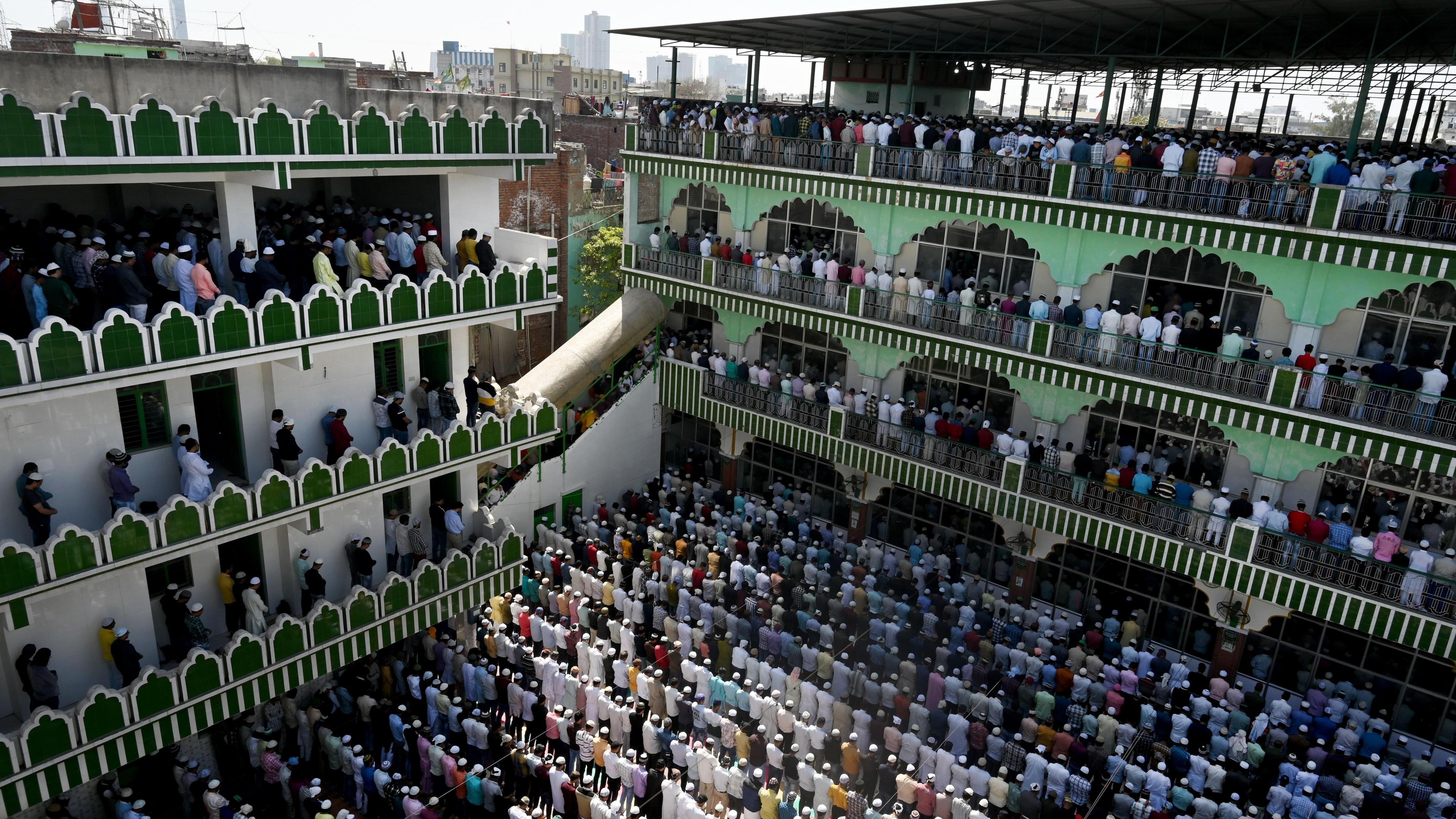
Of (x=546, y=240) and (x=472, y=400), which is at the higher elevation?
(x=546, y=240)

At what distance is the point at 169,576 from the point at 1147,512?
1819cm

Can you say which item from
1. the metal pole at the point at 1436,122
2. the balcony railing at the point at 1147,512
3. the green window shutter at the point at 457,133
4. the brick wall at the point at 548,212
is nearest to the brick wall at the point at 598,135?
the brick wall at the point at 548,212

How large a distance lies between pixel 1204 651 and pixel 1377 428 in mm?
6440

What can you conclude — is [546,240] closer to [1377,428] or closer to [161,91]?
[161,91]

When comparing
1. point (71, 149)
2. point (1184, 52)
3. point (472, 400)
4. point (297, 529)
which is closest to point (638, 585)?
point (472, 400)

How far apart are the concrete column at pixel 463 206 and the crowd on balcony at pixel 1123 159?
882 centimetres

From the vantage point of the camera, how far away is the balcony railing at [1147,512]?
1747cm

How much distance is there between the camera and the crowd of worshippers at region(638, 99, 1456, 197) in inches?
693

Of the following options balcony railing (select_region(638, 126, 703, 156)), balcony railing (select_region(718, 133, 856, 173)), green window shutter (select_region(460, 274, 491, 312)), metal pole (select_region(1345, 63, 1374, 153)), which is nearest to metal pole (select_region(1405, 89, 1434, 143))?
metal pole (select_region(1345, 63, 1374, 153))

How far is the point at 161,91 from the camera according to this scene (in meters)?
13.2

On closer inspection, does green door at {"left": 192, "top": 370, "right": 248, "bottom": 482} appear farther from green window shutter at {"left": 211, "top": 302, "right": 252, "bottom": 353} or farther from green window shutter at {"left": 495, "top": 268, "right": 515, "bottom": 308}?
green window shutter at {"left": 495, "top": 268, "right": 515, "bottom": 308}

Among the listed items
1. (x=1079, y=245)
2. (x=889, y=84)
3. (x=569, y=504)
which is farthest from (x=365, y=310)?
(x=889, y=84)

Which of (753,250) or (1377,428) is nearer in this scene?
(1377,428)

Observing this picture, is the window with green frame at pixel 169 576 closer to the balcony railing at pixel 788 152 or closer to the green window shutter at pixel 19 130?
the green window shutter at pixel 19 130
